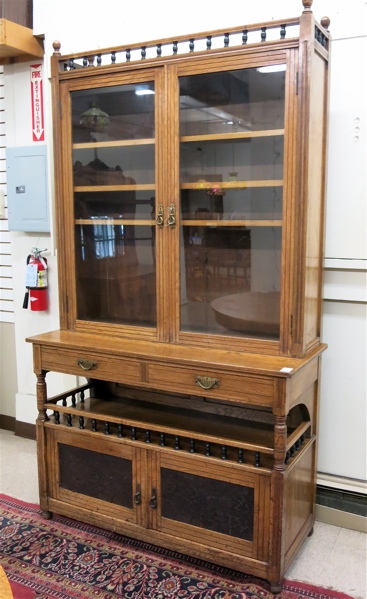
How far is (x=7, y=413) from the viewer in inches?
157

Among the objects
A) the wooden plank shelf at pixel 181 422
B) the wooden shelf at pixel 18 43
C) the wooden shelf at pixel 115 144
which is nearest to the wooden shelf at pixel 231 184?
the wooden shelf at pixel 115 144

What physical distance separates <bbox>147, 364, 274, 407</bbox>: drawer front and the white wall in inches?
27.1

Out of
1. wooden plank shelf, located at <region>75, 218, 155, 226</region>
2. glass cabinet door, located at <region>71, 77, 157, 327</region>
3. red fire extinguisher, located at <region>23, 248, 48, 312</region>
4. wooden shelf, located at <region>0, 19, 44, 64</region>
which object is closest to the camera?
glass cabinet door, located at <region>71, 77, 157, 327</region>

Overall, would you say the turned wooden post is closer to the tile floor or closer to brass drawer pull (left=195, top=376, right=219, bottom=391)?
the tile floor

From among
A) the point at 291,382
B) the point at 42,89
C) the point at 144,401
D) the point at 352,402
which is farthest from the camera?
the point at 42,89

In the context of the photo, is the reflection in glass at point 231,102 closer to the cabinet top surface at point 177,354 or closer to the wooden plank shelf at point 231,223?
the wooden plank shelf at point 231,223

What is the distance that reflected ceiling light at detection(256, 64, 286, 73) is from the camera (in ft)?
7.19

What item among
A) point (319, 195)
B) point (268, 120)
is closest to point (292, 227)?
point (319, 195)

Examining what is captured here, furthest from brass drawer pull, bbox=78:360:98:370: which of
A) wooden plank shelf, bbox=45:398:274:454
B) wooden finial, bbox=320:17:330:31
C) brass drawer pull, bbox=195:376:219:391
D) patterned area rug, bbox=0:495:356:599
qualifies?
wooden finial, bbox=320:17:330:31

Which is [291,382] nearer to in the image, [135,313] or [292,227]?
[292,227]

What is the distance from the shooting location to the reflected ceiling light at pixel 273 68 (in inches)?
86.3

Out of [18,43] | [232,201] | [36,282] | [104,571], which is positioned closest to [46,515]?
[104,571]

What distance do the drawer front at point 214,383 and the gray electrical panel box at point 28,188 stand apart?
58.8 inches

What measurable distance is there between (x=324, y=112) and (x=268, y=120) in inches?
12.4
